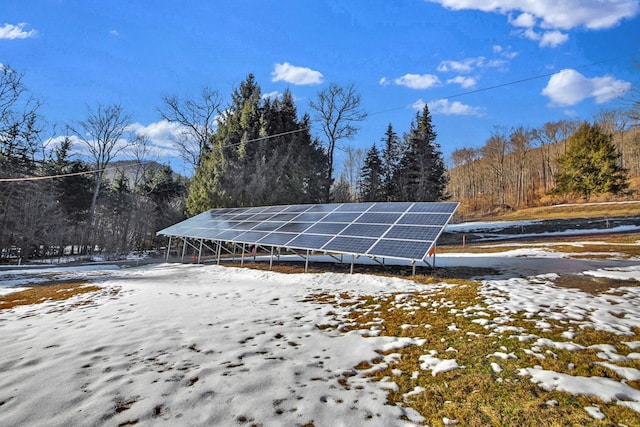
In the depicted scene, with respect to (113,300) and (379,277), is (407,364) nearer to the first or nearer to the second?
(379,277)

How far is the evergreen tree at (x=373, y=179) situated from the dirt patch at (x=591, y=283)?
31.5m

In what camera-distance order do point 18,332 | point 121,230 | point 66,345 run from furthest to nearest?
point 121,230 → point 18,332 → point 66,345

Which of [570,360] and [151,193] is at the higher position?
[151,193]

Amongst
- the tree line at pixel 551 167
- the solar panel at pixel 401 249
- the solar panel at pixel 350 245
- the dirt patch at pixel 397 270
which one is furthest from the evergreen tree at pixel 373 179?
the solar panel at pixel 401 249

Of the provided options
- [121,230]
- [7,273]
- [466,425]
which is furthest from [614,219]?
[121,230]

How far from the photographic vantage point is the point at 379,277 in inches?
402

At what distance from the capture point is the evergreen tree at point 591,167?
33.8 metres

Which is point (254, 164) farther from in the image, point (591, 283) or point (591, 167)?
point (591, 167)

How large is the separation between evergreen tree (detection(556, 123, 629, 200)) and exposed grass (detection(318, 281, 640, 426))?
131ft

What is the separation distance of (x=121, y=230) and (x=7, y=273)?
743 inches

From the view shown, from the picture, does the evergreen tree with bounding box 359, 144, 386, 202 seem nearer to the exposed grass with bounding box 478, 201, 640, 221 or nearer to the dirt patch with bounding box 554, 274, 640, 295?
the exposed grass with bounding box 478, 201, 640, 221

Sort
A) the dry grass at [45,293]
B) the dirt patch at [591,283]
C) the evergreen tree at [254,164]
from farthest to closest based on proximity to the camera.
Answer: the evergreen tree at [254,164]
the dry grass at [45,293]
the dirt patch at [591,283]

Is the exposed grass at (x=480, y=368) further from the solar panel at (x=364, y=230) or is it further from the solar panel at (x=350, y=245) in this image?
the solar panel at (x=364, y=230)

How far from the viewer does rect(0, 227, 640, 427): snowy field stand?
3338 mm
